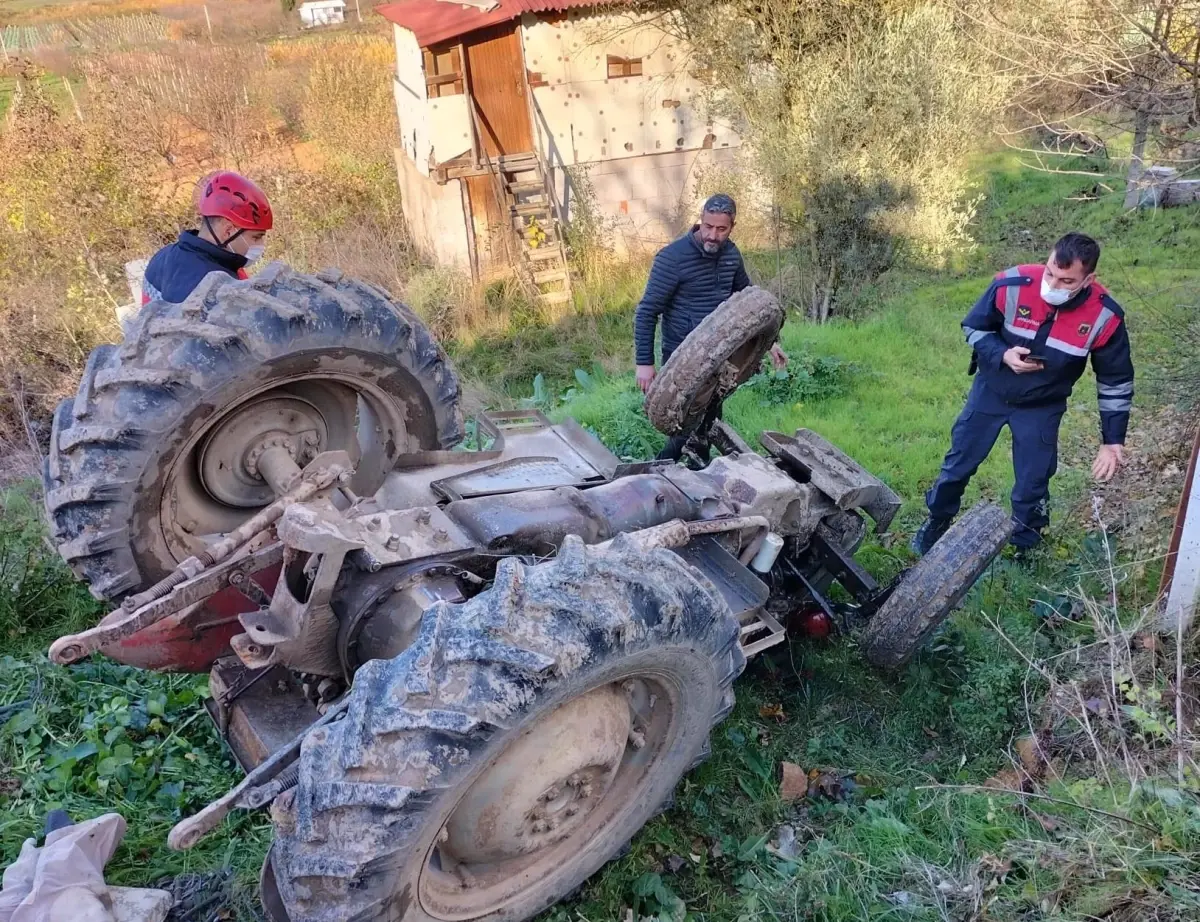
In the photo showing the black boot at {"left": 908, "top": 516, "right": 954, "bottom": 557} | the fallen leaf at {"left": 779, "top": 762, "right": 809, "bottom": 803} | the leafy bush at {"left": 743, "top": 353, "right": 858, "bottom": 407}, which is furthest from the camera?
the leafy bush at {"left": 743, "top": 353, "right": 858, "bottom": 407}

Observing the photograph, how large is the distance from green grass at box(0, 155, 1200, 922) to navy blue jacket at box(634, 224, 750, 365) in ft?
5.89

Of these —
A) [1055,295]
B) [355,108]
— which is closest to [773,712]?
[1055,295]

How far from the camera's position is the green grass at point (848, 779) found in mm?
2570

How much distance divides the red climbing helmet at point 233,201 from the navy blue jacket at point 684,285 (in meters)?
2.23

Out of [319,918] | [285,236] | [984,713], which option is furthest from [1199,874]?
[285,236]

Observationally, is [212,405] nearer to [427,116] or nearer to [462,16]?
[462,16]

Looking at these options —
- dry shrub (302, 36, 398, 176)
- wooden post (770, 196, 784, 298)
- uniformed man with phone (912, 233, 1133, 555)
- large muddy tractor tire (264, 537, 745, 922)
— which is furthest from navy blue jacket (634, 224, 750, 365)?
dry shrub (302, 36, 398, 176)

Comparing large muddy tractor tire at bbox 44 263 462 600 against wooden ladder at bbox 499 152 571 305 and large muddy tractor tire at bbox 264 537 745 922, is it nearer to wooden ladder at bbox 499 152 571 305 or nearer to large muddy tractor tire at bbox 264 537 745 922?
large muddy tractor tire at bbox 264 537 745 922

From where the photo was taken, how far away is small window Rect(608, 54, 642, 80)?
41.0 ft

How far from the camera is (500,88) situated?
12.4 meters

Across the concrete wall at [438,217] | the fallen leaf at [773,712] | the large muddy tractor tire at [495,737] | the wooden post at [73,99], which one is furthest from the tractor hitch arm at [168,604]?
the wooden post at [73,99]

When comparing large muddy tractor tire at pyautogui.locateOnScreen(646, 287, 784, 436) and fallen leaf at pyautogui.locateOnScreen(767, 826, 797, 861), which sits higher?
large muddy tractor tire at pyautogui.locateOnScreen(646, 287, 784, 436)

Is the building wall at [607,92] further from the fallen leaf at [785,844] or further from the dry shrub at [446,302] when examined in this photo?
the fallen leaf at [785,844]

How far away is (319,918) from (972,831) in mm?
2134
